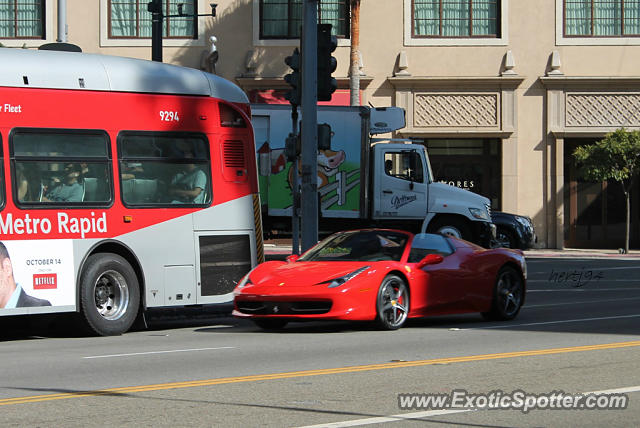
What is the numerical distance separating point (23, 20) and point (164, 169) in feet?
81.1

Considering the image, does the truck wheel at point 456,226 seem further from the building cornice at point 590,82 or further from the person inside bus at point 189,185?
the building cornice at point 590,82

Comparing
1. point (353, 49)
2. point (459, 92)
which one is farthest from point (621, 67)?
point (353, 49)

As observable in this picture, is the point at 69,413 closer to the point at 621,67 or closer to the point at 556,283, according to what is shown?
the point at 556,283

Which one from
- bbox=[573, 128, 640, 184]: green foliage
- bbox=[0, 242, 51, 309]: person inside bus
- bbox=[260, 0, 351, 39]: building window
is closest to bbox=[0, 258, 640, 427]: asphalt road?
bbox=[0, 242, 51, 309]: person inside bus

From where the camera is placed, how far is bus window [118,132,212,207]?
14.4 m

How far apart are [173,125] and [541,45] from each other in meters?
25.0

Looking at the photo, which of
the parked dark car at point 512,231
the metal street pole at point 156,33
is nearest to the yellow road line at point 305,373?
the metal street pole at point 156,33

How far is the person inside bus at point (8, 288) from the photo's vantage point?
42.7 ft

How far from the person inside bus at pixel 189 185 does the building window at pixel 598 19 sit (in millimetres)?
25249

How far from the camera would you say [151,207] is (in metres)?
14.6

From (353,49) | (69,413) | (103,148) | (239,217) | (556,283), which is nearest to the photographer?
(69,413)

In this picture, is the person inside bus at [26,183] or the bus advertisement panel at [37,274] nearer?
the bus advertisement panel at [37,274]

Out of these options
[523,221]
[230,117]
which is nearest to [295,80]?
[230,117]

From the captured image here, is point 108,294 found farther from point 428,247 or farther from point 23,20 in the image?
point 23,20
